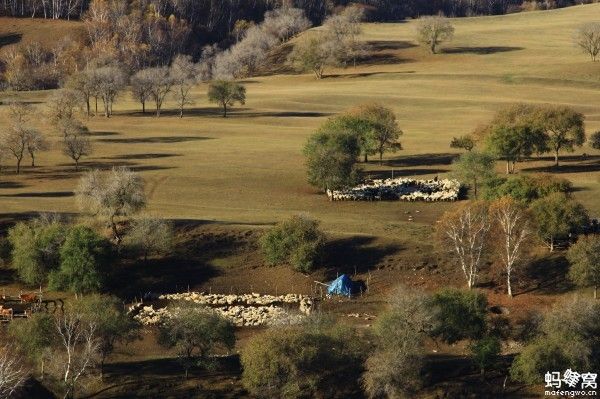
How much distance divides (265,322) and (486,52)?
14258 cm

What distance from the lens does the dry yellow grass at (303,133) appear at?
81.8m

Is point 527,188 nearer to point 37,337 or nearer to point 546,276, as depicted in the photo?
point 546,276

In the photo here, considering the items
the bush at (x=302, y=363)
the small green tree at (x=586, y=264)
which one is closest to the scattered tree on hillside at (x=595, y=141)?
the small green tree at (x=586, y=264)

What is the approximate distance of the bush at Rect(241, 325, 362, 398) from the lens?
156 ft

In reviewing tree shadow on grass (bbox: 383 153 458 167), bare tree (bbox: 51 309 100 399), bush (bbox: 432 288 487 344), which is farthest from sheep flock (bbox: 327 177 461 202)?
Answer: bare tree (bbox: 51 309 100 399)

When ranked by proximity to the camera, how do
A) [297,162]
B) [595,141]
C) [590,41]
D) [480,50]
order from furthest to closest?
[480,50] → [590,41] → [595,141] → [297,162]

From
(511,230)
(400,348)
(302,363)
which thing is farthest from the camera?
(511,230)

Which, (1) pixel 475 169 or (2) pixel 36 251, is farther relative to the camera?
(1) pixel 475 169

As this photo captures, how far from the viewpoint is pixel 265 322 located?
60.9 metres

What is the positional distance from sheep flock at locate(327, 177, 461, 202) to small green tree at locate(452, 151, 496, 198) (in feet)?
5.23

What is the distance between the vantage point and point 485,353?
50.2 metres

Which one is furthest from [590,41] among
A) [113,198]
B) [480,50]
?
[113,198]

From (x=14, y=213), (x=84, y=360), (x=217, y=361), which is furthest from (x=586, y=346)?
(x=14, y=213)

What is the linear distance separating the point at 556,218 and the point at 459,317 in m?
17.5
